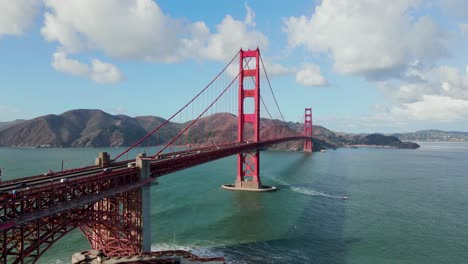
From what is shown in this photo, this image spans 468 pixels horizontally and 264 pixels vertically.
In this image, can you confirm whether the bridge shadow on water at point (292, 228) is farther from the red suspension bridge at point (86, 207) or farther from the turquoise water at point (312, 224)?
the red suspension bridge at point (86, 207)

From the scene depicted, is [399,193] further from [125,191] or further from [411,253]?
[125,191]

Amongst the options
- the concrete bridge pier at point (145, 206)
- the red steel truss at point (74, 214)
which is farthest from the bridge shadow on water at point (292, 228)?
the red steel truss at point (74, 214)

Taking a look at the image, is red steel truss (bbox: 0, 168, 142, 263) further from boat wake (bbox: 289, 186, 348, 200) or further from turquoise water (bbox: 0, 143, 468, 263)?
boat wake (bbox: 289, 186, 348, 200)

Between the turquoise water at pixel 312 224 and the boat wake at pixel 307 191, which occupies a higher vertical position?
the boat wake at pixel 307 191

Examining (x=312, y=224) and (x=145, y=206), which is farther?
(x=312, y=224)

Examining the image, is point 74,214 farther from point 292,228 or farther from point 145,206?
point 292,228

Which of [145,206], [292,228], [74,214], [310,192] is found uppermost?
[74,214]

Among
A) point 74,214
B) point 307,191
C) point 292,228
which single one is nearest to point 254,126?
point 307,191

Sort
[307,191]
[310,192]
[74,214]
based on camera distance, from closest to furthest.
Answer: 1. [74,214]
2. [310,192]
3. [307,191]

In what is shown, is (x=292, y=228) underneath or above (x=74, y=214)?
underneath

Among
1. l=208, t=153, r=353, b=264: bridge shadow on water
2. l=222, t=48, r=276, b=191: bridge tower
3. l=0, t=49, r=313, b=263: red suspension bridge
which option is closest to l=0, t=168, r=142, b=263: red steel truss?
l=0, t=49, r=313, b=263: red suspension bridge

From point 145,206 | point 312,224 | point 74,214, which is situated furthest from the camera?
point 312,224
